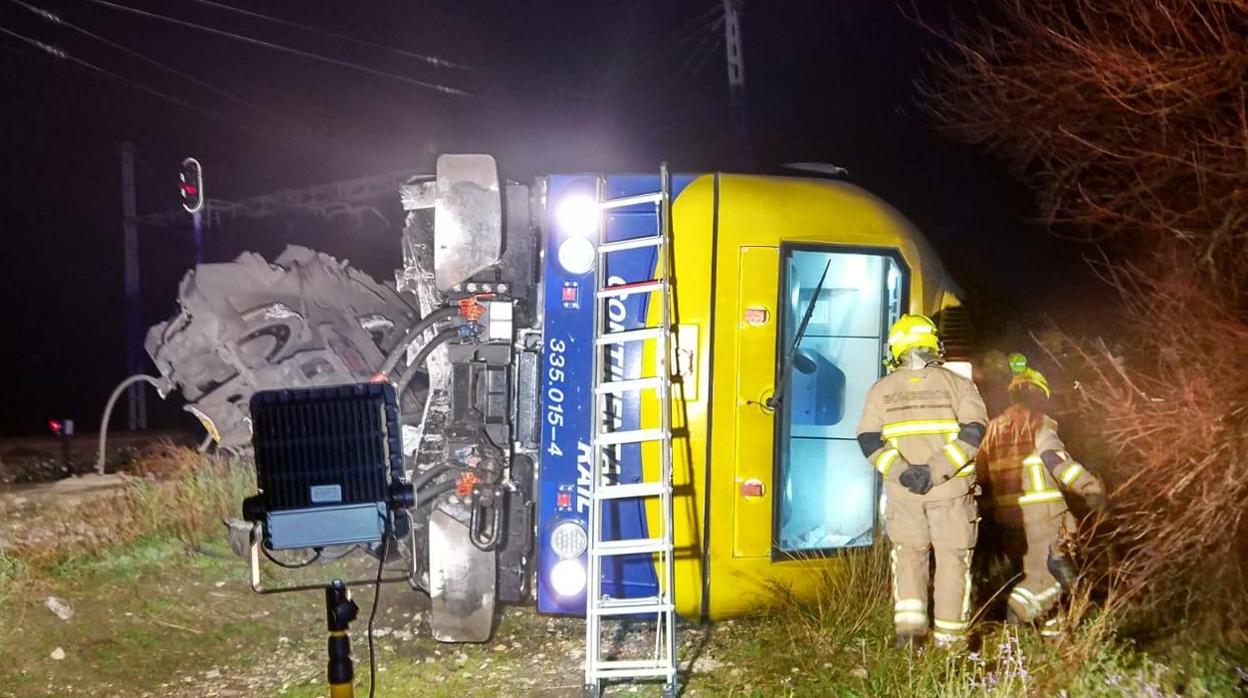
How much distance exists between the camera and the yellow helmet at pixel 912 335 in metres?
4.54

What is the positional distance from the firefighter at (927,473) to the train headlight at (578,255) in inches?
63.6

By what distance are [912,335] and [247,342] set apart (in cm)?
408

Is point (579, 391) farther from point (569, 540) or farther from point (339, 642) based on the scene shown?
point (339, 642)

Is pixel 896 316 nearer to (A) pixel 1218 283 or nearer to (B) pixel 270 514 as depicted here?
(A) pixel 1218 283

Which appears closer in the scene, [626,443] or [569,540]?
[626,443]

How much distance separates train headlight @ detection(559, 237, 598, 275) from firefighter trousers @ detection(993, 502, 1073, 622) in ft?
9.12

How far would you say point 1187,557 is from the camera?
4699 mm

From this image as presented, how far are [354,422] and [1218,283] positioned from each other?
4.37 metres

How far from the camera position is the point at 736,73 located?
42.2 ft

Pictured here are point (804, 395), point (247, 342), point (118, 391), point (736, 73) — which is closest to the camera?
→ point (804, 395)

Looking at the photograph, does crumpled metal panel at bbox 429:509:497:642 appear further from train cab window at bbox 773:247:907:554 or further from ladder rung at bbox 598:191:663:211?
ladder rung at bbox 598:191:663:211

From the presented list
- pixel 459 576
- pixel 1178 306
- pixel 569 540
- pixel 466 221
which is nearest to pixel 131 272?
pixel 466 221

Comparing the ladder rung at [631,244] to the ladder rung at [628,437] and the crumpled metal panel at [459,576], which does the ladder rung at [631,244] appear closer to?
the ladder rung at [628,437]

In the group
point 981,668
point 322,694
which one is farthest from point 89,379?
point 981,668
